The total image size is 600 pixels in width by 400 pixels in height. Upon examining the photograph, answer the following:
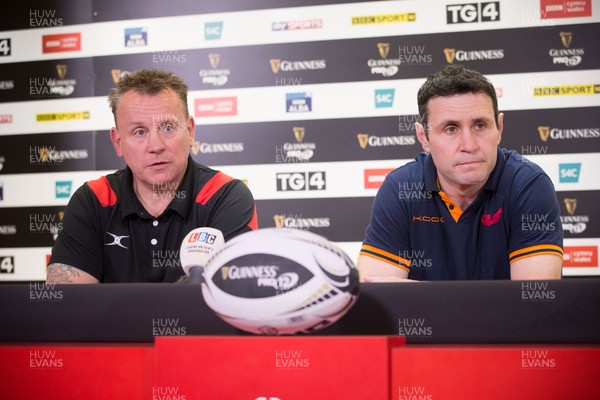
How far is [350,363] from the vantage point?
2.96 ft

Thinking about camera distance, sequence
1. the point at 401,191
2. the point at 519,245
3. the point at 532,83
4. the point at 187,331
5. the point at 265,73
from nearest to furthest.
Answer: the point at 187,331
the point at 519,245
the point at 401,191
the point at 532,83
the point at 265,73

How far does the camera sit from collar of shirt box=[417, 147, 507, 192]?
194 cm

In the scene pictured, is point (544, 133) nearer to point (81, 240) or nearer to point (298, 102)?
point (298, 102)

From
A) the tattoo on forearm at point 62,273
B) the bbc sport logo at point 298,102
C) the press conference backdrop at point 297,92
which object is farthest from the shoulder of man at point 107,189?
the bbc sport logo at point 298,102

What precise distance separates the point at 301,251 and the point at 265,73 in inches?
115

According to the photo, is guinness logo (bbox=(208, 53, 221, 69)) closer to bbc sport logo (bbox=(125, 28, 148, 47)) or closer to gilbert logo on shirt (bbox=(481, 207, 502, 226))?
bbc sport logo (bbox=(125, 28, 148, 47))

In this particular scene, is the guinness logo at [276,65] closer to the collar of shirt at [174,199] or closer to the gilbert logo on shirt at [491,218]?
the collar of shirt at [174,199]

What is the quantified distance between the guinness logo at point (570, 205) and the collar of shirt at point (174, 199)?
2233mm

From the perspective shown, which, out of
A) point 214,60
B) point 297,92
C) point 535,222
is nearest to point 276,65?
point 297,92

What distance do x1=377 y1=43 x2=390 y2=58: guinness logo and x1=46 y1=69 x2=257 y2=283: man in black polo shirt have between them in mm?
1797

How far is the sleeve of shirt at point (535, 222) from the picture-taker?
181 centimetres

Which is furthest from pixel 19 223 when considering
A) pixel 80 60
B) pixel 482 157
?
pixel 482 157

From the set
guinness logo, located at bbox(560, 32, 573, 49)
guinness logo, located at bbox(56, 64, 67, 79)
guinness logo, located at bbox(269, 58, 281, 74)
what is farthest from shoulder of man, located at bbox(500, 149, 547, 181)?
guinness logo, located at bbox(56, 64, 67, 79)

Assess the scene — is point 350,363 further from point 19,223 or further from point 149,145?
point 19,223
